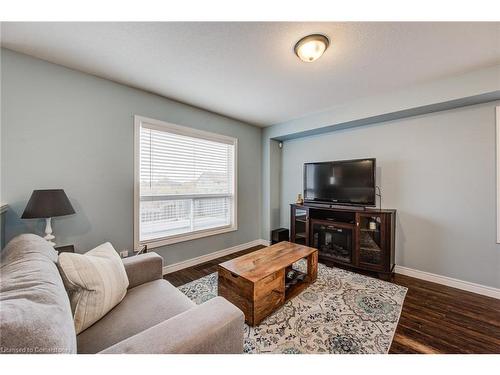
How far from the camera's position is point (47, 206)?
1.62 m

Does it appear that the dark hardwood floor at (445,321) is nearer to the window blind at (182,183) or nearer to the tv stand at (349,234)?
the tv stand at (349,234)

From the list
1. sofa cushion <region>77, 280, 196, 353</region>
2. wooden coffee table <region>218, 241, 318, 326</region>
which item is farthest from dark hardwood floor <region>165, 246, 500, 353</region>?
sofa cushion <region>77, 280, 196, 353</region>

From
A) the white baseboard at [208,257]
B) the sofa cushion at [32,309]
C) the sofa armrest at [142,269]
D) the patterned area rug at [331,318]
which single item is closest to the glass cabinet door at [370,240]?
the patterned area rug at [331,318]

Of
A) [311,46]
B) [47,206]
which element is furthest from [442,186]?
[47,206]

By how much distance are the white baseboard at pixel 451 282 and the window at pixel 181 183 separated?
2528 mm

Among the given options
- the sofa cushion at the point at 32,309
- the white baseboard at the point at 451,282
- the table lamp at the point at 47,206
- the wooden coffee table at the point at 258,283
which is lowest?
the white baseboard at the point at 451,282

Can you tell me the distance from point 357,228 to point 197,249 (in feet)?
7.46

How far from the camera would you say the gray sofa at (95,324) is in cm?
57

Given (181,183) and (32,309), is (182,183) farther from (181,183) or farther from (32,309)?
(32,309)

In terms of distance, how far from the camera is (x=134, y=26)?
1.44 metres

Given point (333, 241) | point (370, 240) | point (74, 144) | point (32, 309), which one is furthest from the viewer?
point (333, 241)

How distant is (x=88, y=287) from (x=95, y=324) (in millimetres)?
199
